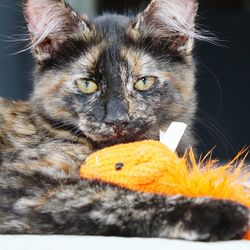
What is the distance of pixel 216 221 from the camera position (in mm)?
1664

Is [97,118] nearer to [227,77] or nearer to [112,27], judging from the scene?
[112,27]

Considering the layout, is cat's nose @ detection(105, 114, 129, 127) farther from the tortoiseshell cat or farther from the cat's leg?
the cat's leg

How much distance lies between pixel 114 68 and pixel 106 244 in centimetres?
76

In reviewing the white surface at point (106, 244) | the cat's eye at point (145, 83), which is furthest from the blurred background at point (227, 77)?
the white surface at point (106, 244)

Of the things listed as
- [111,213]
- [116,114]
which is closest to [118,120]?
[116,114]

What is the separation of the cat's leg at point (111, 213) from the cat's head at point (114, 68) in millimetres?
359

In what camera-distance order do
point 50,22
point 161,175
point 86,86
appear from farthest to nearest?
point 50,22, point 86,86, point 161,175

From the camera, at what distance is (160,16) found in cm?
243

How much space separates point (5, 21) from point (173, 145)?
2107 millimetres

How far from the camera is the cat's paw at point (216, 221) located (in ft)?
5.44

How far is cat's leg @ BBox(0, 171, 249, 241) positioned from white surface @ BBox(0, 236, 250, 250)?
5 centimetres

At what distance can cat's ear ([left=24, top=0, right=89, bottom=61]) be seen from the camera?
233 centimetres

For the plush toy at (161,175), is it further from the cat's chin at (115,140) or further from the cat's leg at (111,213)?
the cat's chin at (115,140)

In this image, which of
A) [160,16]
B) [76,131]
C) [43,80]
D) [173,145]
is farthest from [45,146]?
[160,16]
